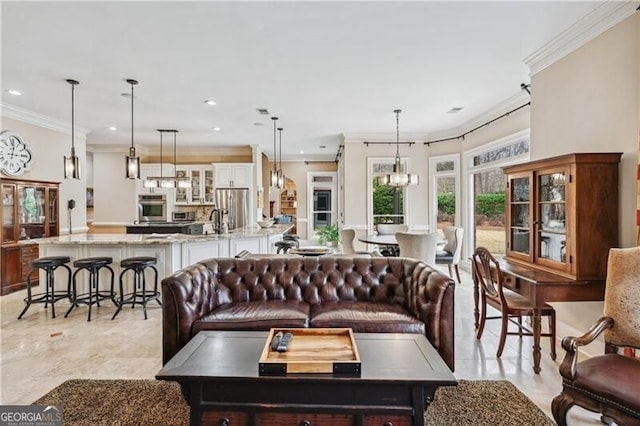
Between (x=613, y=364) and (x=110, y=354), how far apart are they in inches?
150

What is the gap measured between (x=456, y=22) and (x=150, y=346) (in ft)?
13.4

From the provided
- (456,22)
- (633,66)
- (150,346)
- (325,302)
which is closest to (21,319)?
(150,346)

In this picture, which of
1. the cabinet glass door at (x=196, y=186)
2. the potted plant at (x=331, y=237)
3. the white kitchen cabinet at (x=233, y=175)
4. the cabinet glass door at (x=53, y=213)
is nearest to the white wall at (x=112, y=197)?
the cabinet glass door at (x=196, y=186)

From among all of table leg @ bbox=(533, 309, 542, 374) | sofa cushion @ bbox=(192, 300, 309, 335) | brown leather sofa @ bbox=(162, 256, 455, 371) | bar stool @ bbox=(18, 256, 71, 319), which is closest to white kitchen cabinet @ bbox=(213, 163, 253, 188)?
bar stool @ bbox=(18, 256, 71, 319)

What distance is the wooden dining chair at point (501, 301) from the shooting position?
118 inches

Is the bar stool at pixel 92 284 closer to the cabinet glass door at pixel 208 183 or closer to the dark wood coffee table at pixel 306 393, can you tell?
the dark wood coffee table at pixel 306 393

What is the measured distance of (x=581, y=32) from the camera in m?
3.07

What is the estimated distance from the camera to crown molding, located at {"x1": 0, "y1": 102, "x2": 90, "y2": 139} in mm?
5281

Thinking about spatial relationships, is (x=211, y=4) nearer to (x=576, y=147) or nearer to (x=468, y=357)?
(x=576, y=147)

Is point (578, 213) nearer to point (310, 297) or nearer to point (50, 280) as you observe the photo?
point (310, 297)

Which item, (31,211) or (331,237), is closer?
(31,211)

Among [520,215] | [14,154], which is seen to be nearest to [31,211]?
[14,154]

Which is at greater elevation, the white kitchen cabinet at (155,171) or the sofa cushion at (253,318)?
the white kitchen cabinet at (155,171)

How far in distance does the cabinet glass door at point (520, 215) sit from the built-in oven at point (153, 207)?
7.76 metres
